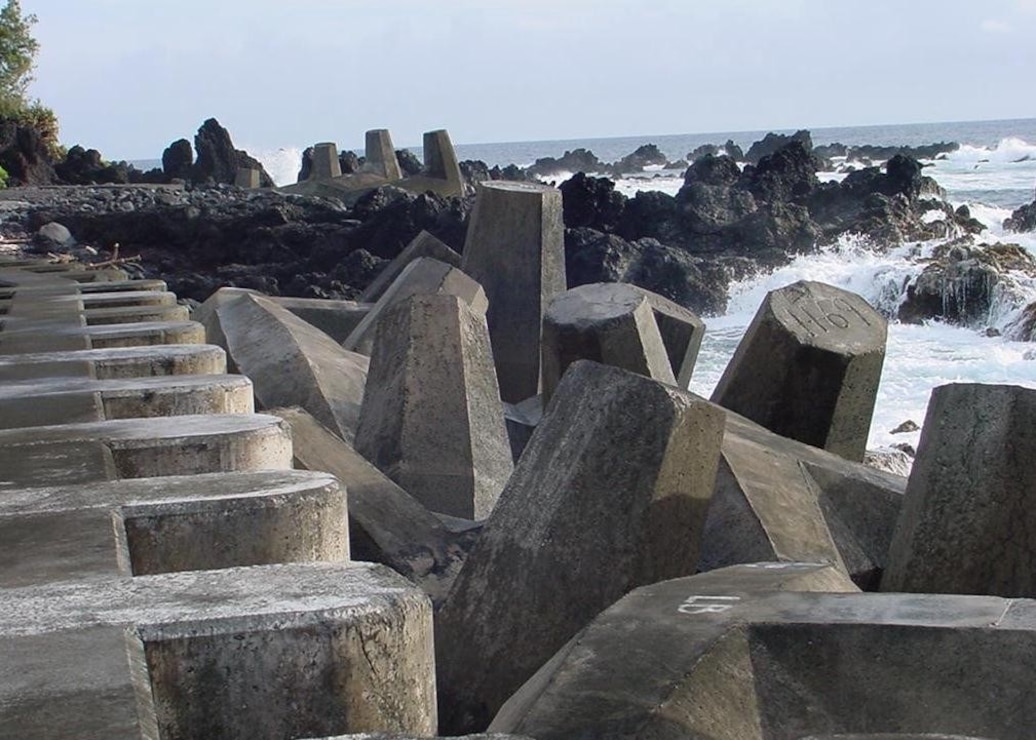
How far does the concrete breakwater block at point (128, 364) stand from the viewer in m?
3.77

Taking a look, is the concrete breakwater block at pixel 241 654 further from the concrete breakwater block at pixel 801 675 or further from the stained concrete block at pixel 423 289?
the stained concrete block at pixel 423 289

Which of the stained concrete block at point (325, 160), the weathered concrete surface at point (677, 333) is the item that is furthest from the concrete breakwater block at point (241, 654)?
the stained concrete block at point (325, 160)

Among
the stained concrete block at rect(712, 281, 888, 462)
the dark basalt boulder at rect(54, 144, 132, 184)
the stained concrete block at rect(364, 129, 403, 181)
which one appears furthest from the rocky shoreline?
the stained concrete block at rect(712, 281, 888, 462)

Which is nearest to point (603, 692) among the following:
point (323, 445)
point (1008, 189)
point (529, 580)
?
point (529, 580)

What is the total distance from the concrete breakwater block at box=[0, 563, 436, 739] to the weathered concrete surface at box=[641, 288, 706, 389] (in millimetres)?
5296

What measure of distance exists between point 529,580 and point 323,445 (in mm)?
1270

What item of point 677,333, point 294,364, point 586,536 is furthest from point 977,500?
point 677,333

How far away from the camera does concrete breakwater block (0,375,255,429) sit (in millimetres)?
3287

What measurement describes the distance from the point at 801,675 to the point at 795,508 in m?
1.66

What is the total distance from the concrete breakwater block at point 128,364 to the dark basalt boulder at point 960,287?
44.8ft

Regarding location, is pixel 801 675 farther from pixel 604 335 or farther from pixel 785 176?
pixel 785 176

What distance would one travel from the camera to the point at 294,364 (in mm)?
6062

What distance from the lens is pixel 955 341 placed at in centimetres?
1573

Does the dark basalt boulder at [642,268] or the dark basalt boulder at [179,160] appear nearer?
the dark basalt boulder at [642,268]
